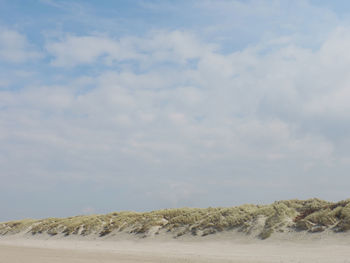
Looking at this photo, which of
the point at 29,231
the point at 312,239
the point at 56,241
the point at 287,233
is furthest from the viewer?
the point at 29,231

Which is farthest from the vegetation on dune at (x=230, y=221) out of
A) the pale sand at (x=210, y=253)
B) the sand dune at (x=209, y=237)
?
the pale sand at (x=210, y=253)

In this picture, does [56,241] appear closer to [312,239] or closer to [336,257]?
[312,239]

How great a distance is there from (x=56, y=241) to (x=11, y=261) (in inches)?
706

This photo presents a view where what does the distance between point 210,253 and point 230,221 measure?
6695 millimetres

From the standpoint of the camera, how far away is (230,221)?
27.0m

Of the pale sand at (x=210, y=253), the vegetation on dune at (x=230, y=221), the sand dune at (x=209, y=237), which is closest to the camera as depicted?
the pale sand at (x=210, y=253)

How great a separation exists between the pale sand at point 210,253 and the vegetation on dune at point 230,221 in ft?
5.10

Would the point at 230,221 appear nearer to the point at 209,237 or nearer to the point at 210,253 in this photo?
the point at 209,237

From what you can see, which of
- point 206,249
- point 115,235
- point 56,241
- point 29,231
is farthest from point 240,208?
point 29,231

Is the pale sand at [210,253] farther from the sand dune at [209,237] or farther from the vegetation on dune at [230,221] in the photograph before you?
the vegetation on dune at [230,221]

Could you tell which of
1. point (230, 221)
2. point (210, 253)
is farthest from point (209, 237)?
point (210, 253)

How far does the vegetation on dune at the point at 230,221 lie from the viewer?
76.9ft

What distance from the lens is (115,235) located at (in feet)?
102

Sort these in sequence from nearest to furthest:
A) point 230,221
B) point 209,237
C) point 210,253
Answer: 1. point 210,253
2. point 209,237
3. point 230,221
